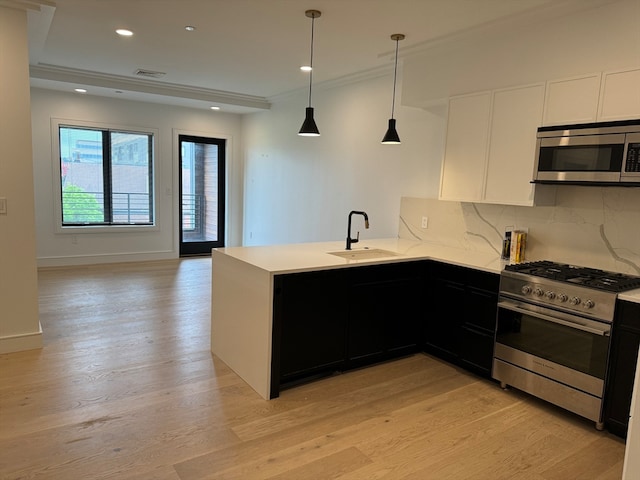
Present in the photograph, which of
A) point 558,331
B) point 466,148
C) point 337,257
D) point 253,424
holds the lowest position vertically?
point 253,424

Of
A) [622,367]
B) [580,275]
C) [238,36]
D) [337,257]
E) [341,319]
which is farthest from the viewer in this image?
[238,36]

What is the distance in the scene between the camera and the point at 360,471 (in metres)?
2.25

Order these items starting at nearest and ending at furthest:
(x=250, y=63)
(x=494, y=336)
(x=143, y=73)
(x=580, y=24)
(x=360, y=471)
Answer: (x=360, y=471) < (x=580, y=24) < (x=494, y=336) < (x=250, y=63) < (x=143, y=73)

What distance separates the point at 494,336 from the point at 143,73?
5136mm

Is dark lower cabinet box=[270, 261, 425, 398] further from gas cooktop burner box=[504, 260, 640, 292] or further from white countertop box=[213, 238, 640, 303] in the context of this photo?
gas cooktop burner box=[504, 260, 640, 292]

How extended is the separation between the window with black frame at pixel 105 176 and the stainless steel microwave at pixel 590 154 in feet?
20.3

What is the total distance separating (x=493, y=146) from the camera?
342cm

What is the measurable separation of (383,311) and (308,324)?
72 cm

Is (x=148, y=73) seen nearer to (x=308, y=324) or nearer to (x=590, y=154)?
(x=308, y=324)

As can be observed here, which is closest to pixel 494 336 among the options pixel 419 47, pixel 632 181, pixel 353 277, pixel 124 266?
pixel 353 277

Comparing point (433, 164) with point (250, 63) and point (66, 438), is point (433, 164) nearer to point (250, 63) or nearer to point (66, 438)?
point (250, 63)

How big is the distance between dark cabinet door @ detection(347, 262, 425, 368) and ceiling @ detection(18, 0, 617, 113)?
1.95 metres

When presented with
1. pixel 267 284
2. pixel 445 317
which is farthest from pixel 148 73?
pixel 445 317

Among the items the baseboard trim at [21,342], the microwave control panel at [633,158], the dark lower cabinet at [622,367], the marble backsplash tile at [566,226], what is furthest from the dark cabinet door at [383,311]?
the baseboard trim at [21,342]
